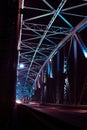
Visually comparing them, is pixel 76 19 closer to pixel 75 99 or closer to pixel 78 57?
pixel 78 57

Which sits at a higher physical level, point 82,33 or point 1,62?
point 82,33

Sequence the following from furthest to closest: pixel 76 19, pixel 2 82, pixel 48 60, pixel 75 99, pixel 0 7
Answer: pixel 48 60
pixel 76 19
pixel 75 99
pixel 2 82
pixel 0 7

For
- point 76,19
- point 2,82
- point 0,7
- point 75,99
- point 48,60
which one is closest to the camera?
point 0,7

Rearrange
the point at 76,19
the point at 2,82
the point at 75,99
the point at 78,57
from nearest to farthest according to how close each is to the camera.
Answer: the point at 2,82 < the point at 75,99 < the point at 78,57 < the point at 76,19

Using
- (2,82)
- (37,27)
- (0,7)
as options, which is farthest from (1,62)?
(37,27)

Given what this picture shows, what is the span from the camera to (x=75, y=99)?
2083 centimetres

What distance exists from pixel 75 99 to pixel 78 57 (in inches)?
152

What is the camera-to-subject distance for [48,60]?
39938mm

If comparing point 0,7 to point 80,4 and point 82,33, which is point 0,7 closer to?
point 80,4

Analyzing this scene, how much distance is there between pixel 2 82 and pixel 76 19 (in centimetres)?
2151

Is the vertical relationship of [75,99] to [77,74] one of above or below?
below

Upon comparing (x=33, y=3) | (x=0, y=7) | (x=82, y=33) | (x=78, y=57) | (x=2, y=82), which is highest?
(x=33, y=3)

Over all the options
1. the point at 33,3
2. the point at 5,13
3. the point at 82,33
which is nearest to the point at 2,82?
the point at 5,13

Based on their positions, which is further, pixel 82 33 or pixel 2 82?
pixel 82 33
